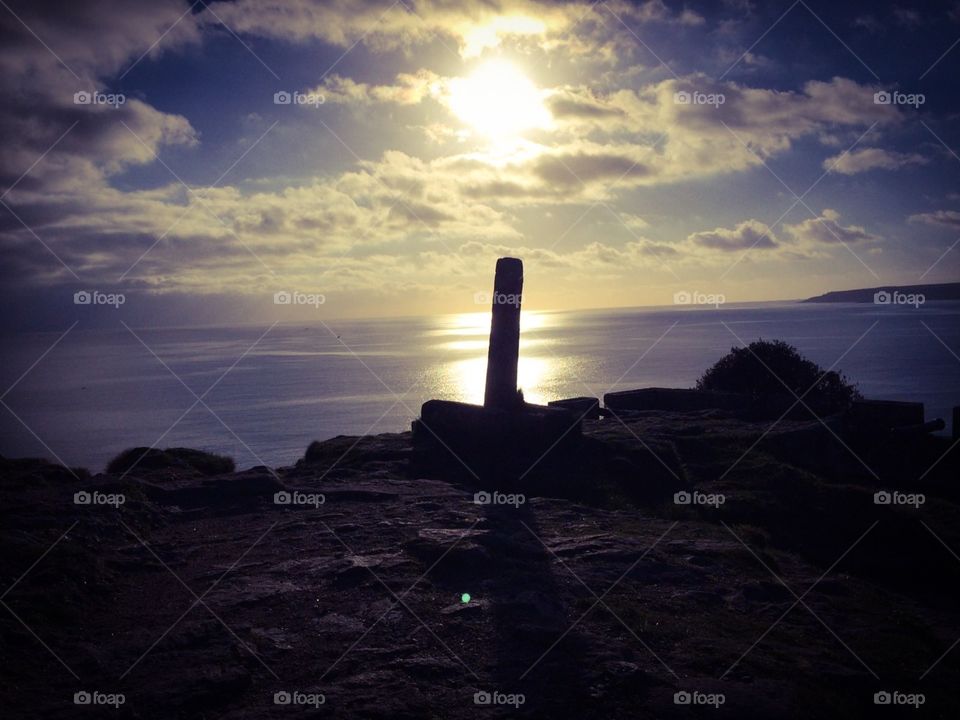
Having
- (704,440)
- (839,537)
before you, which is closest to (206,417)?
(704,440)

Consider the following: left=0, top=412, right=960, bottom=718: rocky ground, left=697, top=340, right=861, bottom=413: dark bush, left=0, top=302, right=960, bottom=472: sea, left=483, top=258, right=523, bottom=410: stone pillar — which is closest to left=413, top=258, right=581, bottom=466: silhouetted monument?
left=483, top=258, right=523, bottom=410: stone pillar

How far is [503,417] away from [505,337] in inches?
61.8

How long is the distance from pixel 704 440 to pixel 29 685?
1213 centimetres

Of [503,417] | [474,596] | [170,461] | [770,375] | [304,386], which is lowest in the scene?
[474,596]

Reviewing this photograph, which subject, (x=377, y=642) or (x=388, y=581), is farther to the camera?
(x=388, y=581)

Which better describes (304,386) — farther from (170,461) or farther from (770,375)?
(170,461)

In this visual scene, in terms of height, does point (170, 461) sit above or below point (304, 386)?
below

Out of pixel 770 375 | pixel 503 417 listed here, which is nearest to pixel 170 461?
pixel 503 417

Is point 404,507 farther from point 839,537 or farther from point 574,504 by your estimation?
point 839,537

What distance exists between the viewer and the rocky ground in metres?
5.00

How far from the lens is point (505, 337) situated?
12852mm

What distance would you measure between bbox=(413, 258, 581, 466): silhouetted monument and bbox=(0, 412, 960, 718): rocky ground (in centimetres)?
73

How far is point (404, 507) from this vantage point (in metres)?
9.46

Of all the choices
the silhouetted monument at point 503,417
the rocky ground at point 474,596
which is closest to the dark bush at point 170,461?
the rocky ground at point 474,596
